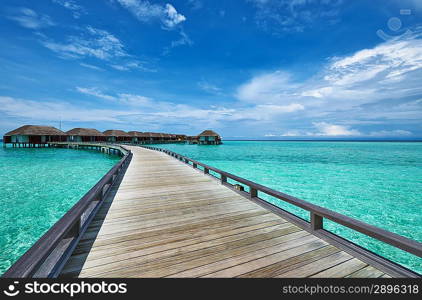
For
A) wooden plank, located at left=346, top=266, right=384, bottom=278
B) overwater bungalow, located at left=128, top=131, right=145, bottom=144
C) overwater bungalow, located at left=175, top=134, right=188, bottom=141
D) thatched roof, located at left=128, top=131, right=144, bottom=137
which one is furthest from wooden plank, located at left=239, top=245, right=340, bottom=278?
overwater bungalow, located at left=175, top=134, right=188, bottom=141

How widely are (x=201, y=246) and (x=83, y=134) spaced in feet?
209

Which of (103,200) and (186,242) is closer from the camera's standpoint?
(186,242)

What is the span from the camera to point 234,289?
75.9 inches

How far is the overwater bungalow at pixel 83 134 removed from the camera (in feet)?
173

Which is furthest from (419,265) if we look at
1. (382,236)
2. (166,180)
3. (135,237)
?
(166,180)

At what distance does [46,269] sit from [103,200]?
291 cm

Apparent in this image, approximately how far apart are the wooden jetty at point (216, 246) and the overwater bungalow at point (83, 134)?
60.9 meters

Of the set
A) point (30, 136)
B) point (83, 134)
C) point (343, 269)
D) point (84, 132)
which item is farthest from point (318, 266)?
point (84, 132)

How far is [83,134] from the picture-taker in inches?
2088

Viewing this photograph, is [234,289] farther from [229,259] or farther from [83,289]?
[83,289]

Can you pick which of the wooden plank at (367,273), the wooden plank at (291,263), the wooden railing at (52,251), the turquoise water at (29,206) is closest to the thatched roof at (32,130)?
the turquoise water at (29,206)

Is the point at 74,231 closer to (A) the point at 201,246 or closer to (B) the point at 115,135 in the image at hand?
(A) the point at 201,246

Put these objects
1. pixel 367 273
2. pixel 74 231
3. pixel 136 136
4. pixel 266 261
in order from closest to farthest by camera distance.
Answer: pixel 367 273
pixel 266 261
pixel 74 231
pixel 136 136

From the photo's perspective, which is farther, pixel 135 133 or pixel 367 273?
pixel 135 133
